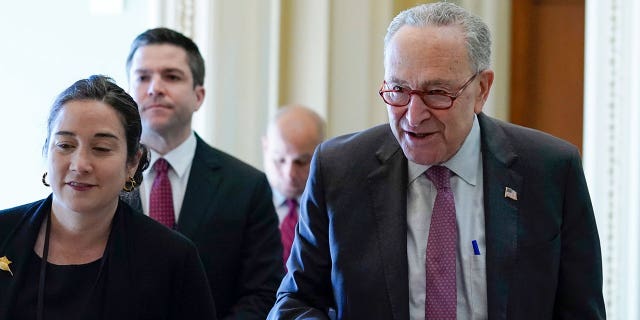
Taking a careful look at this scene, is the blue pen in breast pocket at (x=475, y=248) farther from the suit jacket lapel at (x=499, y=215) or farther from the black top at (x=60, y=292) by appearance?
the black top at (x=60, y=292)

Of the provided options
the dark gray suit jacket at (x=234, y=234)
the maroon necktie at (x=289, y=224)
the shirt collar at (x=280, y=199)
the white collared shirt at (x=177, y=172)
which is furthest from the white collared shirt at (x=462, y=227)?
the shirt collar at (x=280, y=199)

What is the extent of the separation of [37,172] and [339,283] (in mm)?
2320

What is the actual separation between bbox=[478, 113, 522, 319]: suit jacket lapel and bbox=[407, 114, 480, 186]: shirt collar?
25 millimetres

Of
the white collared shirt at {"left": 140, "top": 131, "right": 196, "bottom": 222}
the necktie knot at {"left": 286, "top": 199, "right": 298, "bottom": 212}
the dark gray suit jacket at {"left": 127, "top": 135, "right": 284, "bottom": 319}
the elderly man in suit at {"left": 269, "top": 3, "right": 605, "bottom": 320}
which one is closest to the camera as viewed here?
the elderly man in suit at {"left": 269, "top": 3, "right": 605, "bottom": 320}

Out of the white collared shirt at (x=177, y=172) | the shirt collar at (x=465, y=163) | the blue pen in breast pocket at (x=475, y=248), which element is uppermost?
the shirt collar at (x=465, y=163)

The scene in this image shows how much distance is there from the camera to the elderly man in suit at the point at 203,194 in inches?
140

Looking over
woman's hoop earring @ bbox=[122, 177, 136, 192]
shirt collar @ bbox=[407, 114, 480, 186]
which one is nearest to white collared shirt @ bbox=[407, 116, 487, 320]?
shirt collar @ bbox=[407, 114, 480, 186]

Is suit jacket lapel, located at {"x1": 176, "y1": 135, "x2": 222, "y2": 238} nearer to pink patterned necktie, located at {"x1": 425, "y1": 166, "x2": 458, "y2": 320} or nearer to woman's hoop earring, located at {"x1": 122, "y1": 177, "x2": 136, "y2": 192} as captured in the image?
woman's hoop earring, located at {"x1": 122, "y1": 177, "x2": 136, "y2": 192}

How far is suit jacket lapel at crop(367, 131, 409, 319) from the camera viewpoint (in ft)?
8.64

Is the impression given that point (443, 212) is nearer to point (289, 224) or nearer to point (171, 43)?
point (171, 43)

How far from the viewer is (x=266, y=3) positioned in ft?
16.1

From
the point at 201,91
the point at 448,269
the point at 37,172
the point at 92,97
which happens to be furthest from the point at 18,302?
the point at 37,172

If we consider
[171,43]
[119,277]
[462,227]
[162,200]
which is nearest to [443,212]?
[462,227]

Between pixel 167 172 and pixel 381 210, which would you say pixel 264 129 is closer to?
pixel 167 172
